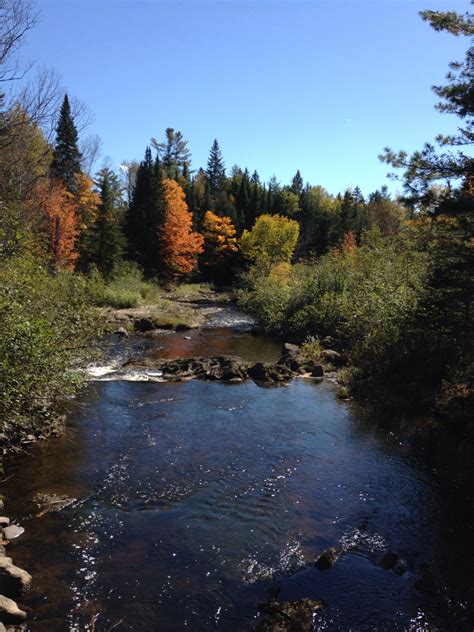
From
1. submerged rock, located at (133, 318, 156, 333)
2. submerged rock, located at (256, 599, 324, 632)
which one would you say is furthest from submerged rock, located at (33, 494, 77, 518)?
submerged rock, located at (133, 318, 156, 333)

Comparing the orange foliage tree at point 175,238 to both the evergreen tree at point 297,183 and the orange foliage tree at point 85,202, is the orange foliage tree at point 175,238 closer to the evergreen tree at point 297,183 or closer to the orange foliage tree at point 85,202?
the orange foliage tree at point 85,202

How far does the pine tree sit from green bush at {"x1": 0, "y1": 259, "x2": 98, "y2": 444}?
37.4 metres

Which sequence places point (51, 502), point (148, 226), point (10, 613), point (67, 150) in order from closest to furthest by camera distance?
point (10, 613) < point (51, 502) < point (67, 150) < point (148, 226)

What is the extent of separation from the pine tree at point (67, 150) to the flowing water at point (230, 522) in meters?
38.7

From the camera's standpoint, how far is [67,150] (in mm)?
47156

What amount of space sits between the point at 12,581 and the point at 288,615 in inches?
134

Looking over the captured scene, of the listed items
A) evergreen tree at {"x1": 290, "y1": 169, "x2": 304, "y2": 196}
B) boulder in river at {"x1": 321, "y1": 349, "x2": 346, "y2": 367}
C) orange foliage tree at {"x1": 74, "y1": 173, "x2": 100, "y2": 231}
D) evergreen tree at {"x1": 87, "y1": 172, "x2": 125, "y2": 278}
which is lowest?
boulder in river at {"x1": 321, "y1": 349, "x2": 346, "y2": 367}

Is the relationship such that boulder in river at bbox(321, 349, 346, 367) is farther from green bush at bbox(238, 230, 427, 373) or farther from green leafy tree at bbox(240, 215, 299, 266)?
green leafy tree at bbox(240, 215, 299, 266)

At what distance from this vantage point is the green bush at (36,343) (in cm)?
838

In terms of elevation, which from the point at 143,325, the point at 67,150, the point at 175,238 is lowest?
the point at 143,325

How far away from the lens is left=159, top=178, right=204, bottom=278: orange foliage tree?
163ft

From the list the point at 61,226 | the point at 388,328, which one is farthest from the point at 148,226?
the point at 388,328

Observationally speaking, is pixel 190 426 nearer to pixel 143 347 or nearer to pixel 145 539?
pixel 145 539

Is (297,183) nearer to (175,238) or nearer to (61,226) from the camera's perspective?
(175,238)
